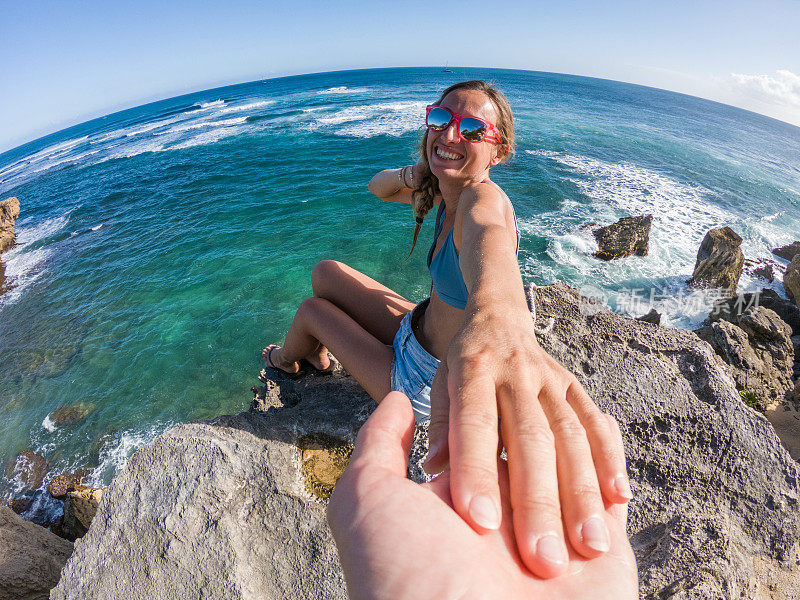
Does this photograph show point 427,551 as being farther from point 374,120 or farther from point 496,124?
point 374,120

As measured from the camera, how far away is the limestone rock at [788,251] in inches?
500

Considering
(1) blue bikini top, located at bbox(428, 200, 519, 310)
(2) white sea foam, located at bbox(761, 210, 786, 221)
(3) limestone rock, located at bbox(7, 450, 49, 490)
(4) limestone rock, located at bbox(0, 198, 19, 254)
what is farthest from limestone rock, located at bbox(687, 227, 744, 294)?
(4) limestone rock, located at bbox(0, 198, 19, 254)

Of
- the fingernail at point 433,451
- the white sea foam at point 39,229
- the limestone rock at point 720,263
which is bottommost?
the limestone rock at point 720,263

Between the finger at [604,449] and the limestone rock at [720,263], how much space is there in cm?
1169

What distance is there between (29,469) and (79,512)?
106 inches

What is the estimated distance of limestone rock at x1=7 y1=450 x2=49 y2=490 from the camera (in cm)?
670

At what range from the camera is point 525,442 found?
894mm

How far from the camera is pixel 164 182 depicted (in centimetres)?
2091

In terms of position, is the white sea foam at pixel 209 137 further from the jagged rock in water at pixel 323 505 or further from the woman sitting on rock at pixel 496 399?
the woman sitting on rock at pixel 496 399

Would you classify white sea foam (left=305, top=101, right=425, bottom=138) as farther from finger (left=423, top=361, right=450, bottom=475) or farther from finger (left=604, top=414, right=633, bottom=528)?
finger (left=604, top=414, right=633, bottom=528)

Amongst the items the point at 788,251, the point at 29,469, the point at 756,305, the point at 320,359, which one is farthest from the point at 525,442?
the point at 788,251

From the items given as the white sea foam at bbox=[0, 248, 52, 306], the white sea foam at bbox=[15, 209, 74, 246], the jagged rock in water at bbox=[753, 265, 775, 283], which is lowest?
the jagged rock in water at bbox=[753, 265, 775, 283]

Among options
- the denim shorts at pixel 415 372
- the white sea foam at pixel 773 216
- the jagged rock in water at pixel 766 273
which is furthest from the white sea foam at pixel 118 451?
the white sea foam at pixel 773 216

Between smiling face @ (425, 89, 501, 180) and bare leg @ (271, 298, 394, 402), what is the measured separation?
1.29 metres
